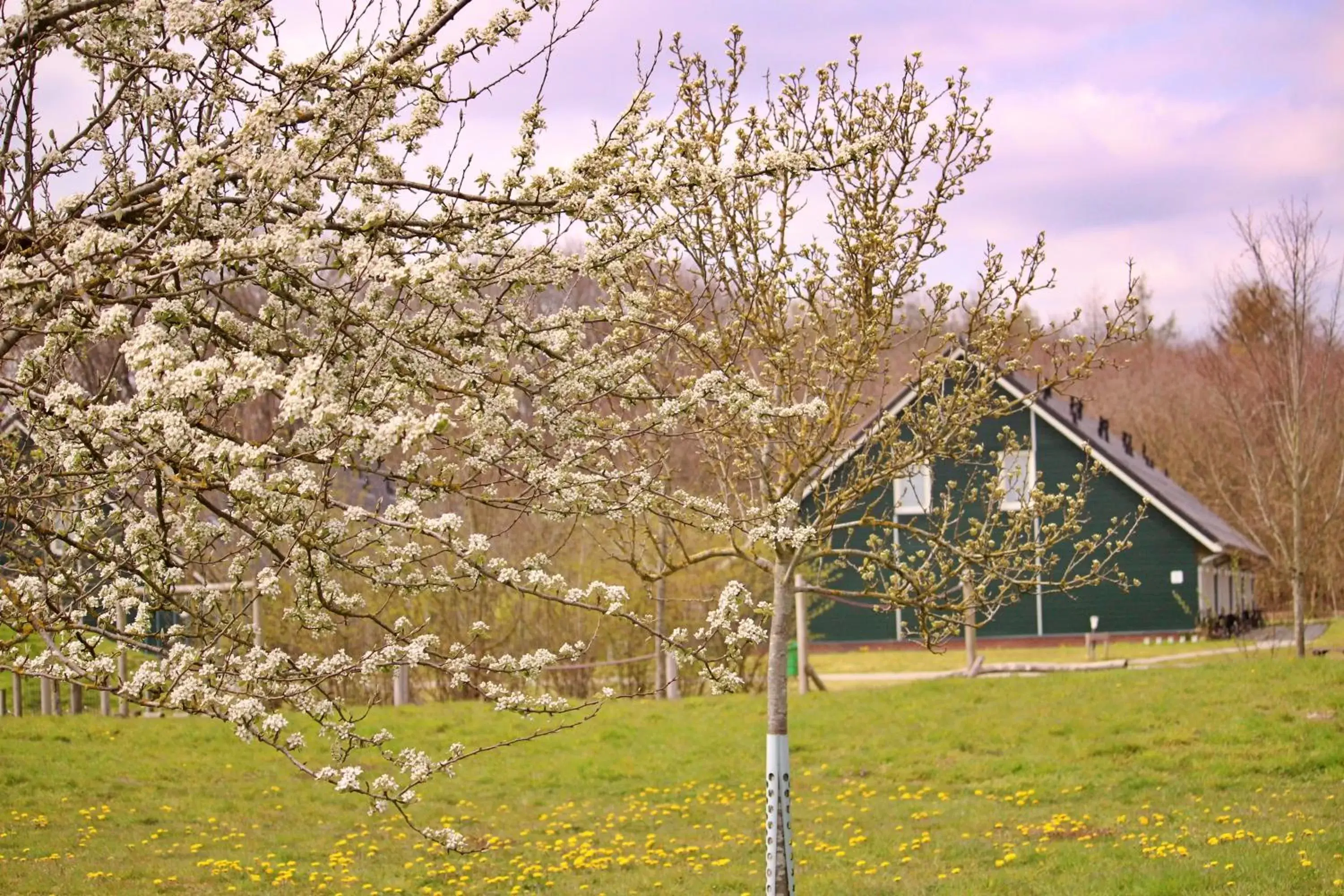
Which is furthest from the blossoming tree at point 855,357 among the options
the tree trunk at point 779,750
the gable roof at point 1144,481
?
the gable roof at point 1144,481

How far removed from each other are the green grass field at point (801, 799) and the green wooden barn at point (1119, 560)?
38.2 feet

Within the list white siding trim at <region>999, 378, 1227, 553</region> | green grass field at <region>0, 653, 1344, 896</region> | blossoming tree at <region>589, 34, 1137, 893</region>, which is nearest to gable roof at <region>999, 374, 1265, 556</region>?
white siding trim at <region>999, 378, 1227, 553</region>

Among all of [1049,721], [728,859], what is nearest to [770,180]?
[728,859]

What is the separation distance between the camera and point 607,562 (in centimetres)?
2277

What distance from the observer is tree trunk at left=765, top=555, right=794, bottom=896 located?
863cm

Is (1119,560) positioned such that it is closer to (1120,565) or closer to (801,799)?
(1120,565)

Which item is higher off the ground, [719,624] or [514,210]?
[514,210]

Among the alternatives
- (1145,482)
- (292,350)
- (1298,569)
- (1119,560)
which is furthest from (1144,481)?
(292,350)

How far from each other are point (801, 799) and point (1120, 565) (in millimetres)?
20463

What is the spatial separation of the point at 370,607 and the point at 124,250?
1843 centimetres

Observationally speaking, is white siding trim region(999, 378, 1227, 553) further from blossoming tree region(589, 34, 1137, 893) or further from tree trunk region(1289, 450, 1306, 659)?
blossoming tree region(589, 34, 1137, 893)

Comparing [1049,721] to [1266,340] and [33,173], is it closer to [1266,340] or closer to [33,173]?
[1266,340]

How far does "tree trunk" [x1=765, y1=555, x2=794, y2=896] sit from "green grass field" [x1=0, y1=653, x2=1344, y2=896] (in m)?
1.92

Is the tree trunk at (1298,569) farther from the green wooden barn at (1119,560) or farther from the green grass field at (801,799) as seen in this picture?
the green wooden barn at (1119,560)
